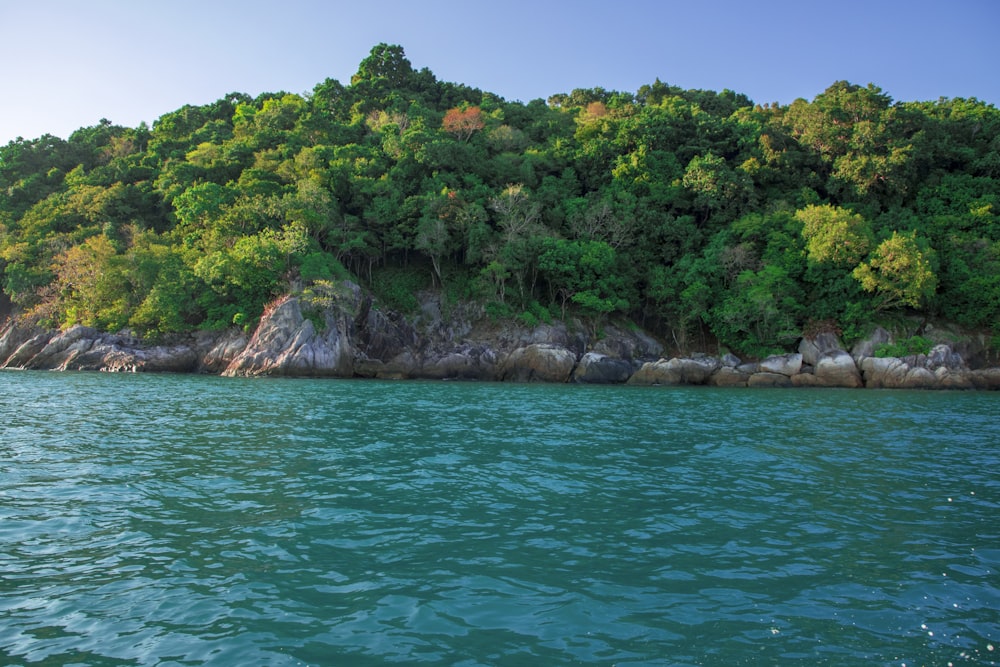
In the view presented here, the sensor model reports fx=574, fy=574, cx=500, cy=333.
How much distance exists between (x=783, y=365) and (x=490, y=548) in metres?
37.3

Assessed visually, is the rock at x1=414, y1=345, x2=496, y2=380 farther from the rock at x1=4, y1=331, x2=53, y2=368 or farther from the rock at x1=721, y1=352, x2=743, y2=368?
the rock at x1=4, y1=331, x2=53, y2=368

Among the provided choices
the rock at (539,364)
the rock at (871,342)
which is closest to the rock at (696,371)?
the rock at (539,364)

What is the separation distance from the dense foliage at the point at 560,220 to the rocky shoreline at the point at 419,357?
1.88 metres

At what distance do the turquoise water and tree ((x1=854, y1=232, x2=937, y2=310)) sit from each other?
1139 inches

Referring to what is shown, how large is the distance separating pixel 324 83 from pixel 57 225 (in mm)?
34019

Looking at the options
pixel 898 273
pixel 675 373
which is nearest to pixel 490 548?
pixel 675 373

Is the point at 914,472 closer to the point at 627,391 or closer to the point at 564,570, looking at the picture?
the point at 564,570

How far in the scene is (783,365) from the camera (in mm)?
38781

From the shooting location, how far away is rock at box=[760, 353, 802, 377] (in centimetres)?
3850

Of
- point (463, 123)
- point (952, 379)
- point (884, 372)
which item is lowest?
point (952, 379)

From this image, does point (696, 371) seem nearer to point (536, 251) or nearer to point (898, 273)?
point (536, 251)

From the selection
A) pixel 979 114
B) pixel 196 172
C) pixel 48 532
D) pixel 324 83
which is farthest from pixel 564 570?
pixel 324 83

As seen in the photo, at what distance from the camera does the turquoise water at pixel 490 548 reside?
475 centimetres

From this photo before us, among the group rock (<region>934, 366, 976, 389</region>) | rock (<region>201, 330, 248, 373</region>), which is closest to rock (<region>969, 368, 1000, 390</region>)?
rock (<region>934, 366, 976, 389</region>)
